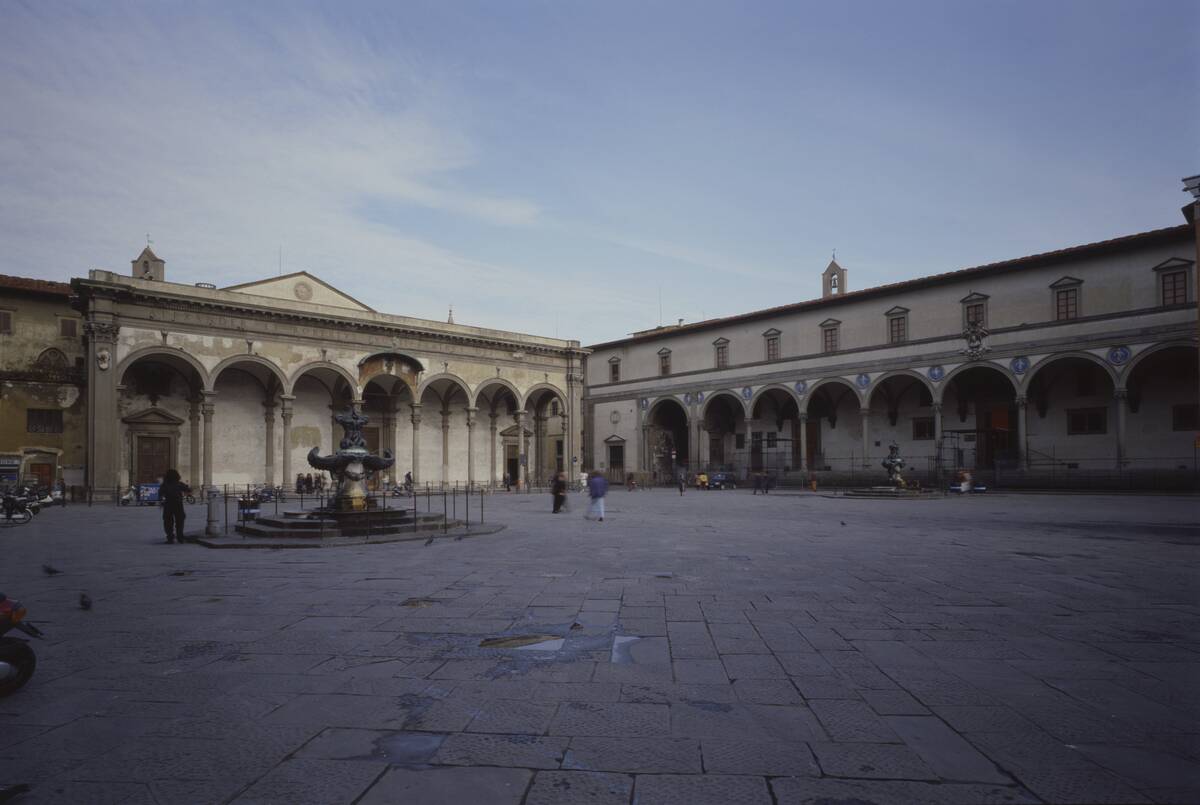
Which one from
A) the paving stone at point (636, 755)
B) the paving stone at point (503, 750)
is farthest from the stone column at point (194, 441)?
the paving stone at point (636, 755)

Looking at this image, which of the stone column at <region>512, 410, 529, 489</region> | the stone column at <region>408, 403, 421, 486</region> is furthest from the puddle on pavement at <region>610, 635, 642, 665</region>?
the stone column at <region>512, 410, 529, 489</region>

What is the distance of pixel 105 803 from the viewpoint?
276cm

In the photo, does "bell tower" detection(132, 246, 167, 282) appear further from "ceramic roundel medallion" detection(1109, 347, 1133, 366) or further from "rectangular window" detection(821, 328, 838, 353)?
"ceramic roundel medallion" detection(1109, 347, 1133, 366)

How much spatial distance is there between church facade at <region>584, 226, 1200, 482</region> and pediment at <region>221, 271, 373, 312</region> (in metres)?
19.6

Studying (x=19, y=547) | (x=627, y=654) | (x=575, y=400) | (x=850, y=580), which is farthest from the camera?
(x=575, y=400)

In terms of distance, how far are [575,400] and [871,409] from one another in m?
16.3

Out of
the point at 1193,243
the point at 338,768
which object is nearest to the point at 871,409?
the point at 1193,243

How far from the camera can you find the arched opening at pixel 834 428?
38.4 metres

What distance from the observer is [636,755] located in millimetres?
3184

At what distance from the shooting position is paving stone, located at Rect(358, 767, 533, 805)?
276cm

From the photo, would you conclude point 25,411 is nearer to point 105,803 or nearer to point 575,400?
point 575,400

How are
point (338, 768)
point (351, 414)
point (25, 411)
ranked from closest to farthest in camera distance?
point (338, 768)
point (351, 414)
point (25, 411)

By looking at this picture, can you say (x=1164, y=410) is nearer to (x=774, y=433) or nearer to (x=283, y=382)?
(x=774, y=433)

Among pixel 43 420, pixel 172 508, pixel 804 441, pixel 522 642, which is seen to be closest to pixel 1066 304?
pixel 804 441
